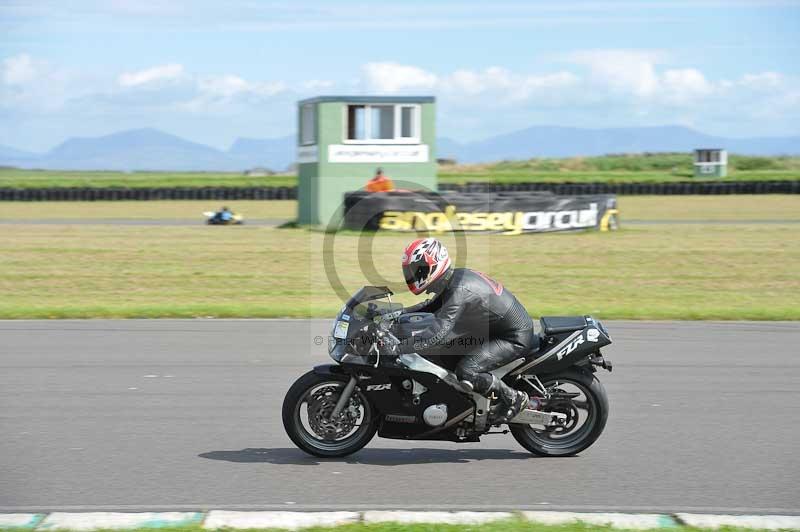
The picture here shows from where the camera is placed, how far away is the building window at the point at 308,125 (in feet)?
98.5

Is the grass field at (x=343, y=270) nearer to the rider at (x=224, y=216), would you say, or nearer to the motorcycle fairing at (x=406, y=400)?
the rider at (x=224, y=216)

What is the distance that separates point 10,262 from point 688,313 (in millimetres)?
14305

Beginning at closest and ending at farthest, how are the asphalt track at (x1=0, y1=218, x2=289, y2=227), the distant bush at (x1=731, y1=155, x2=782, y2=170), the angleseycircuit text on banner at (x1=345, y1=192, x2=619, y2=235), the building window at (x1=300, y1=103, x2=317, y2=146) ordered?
the angleseycircuit text on banner at (x1=345, y1=192, x2=619, y2=235) → the building window at (x1=300, y1=103, x2=317, y2=146) → the asphalt track at (x1=0, y1=218, x2=289, y2=227) → the distant bush at (x1=731, y1=155, x2=782, y2=170)

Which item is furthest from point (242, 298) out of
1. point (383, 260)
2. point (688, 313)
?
point (688, 313)

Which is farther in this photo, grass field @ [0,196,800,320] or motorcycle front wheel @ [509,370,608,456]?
grass field @ [0,196,800,320]

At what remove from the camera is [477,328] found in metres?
6.95

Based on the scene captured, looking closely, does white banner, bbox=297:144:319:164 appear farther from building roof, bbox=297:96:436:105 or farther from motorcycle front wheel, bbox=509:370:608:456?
motorcycle front wheel, bbox=509:370:608:456

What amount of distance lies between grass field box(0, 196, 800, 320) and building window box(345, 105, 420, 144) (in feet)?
11.4

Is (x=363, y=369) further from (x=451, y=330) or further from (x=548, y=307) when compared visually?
(x=548, y=307)

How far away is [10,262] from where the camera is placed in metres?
21.8

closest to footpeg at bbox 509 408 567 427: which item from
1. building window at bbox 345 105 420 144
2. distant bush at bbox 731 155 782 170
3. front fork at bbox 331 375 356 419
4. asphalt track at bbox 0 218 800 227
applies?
front fork at bbox 331 375 356 419

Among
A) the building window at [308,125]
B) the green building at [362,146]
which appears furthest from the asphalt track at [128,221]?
the green building at [362,146]

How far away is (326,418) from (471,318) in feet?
3.93

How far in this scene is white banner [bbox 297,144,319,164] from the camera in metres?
29.8
